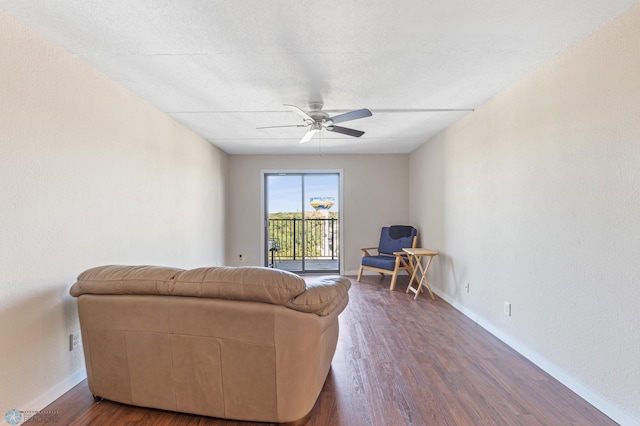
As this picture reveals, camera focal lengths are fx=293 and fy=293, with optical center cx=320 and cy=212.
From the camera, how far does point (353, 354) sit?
2424 mm

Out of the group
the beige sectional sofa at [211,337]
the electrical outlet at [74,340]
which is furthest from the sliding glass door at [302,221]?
the beige sectional sofa at [211,337]

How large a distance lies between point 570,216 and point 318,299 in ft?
5.90

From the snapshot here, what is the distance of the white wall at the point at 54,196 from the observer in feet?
5.21

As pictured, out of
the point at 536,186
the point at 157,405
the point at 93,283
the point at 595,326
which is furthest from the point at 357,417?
the point at 536,186

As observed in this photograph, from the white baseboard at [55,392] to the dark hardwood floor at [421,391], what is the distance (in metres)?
0.04

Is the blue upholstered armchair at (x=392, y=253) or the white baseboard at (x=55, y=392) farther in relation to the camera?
the blue upholstered armchair at (x=392, y=253)

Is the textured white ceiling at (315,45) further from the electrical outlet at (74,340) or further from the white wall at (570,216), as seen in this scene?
the electrical outlet at (74,340)

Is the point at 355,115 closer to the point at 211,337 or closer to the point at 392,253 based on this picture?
the point at 211,337

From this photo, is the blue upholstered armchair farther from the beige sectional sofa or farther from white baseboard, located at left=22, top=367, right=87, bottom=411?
white baseboard, located at left=22, top=367, right=87, bottom=411

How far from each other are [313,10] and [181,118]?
7.80 ft

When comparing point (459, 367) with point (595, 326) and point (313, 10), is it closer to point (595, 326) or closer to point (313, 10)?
point (595, 326)

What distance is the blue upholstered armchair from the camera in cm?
456

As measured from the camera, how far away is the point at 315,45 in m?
1.94

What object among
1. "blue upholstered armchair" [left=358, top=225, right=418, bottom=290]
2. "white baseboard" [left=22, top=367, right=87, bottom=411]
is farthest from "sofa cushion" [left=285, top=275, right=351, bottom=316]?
"blue upholstered armchair" [left=358, top=225, right=418, bottom=290]
